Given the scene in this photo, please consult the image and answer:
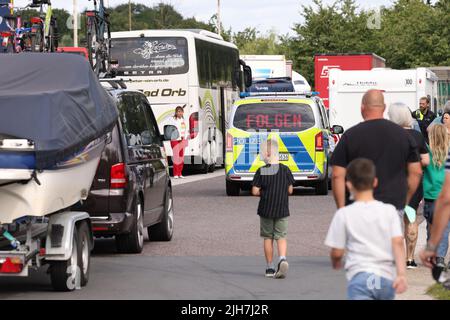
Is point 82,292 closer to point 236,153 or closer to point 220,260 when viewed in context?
point 220,260

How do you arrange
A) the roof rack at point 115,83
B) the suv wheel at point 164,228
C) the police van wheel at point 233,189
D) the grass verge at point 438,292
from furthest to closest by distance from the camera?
the police van wheel at point 233,189
the suv wheel at point 164,228
the roof rack at point 115,83
the grass verge at point 438,292

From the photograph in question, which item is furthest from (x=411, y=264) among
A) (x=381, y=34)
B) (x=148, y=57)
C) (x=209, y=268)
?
(x=381, y=34)

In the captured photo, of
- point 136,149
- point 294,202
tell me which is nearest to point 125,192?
point 136,149

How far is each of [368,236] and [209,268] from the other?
6856mm

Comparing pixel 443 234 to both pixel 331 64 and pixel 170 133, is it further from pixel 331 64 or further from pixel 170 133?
pixel 331 64

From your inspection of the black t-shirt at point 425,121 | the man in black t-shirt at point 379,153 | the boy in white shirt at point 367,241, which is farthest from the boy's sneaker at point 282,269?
the black t-shirt at point 425,121

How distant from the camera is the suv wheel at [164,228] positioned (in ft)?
60.0

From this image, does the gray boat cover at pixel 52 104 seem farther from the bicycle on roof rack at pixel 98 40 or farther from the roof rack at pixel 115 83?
the bicycle on roof rack at pixel 98 40

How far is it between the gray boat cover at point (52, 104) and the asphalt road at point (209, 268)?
1437 mm

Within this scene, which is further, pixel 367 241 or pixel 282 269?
pixel 282 269

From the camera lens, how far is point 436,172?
14.5 metres

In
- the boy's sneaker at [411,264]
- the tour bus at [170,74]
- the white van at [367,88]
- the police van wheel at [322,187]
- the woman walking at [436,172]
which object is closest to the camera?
the woman walking at [436,172]
